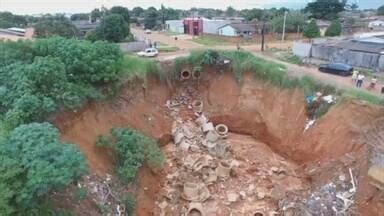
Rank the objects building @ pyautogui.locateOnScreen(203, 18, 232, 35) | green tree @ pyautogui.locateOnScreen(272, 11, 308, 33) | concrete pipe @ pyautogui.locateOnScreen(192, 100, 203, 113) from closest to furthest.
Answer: concrete pipe @ pyautogui.locateOnScreen(192, 100, 203, 113) < green tree @ pyautogui.locateOnScreen(272, 11, 308, 33) < building @ pyautogui.locateOnScreen(203, 18, 232, 35)

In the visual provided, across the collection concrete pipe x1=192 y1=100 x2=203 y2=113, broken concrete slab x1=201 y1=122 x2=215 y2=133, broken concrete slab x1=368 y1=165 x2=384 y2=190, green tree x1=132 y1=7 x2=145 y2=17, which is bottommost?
broken concrete slab x1=201 y1=122 x2=215 y2=133

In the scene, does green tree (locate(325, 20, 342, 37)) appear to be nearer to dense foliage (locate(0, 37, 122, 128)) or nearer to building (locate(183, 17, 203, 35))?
building (locate(183, 17, 203, 35))

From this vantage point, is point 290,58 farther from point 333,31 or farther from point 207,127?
point 333,31

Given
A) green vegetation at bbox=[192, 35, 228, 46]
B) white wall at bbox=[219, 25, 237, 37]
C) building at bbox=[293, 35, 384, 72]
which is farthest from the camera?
white wall at bbox=[219, 25, 237, 37]

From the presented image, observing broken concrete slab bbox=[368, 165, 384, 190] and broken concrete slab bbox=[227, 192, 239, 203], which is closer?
broken concrete slab bbox=[368, 165, 384, 190]

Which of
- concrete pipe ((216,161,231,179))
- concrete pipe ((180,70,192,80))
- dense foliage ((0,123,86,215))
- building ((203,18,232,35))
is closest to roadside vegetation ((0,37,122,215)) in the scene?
dense foliage ((0,123,86,215))

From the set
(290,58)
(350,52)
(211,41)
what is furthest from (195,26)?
(350,52)

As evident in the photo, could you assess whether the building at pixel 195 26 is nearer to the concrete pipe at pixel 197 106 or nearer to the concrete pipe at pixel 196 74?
the concrete pipe at pixel 196 74
